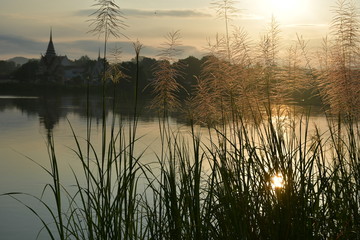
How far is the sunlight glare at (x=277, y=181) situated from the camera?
2596 millimetres

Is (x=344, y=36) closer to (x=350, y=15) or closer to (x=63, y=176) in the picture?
(x=350, y=15)

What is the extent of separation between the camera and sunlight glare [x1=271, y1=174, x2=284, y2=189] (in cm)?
260

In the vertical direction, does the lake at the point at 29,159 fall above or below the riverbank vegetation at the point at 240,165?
below

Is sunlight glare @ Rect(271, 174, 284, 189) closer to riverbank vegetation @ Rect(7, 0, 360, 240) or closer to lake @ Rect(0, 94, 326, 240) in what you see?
riverbank vegetation @ Rect(7, 0, 360, 240)

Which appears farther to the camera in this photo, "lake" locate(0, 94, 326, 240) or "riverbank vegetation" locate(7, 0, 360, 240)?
"lake" locate(0, 94, 326, 240)

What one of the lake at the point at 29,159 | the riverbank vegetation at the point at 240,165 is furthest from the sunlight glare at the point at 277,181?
the lake at the point at 29,159

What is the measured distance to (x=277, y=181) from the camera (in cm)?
265

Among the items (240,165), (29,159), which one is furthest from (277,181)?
(29,159)

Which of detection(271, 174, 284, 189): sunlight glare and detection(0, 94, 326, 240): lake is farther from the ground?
detection(271, 174, 284, 189): sunlight glare

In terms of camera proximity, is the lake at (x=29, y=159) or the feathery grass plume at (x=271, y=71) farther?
the lake at (x=29, y=159)

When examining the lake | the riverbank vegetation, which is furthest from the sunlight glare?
the lake

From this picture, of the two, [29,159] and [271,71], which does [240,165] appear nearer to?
[271,71]

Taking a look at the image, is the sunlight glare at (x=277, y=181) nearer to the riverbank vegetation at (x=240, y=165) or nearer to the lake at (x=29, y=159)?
the riverbank vegetation at (x=240, y=165)

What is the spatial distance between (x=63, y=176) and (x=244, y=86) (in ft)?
31.5
